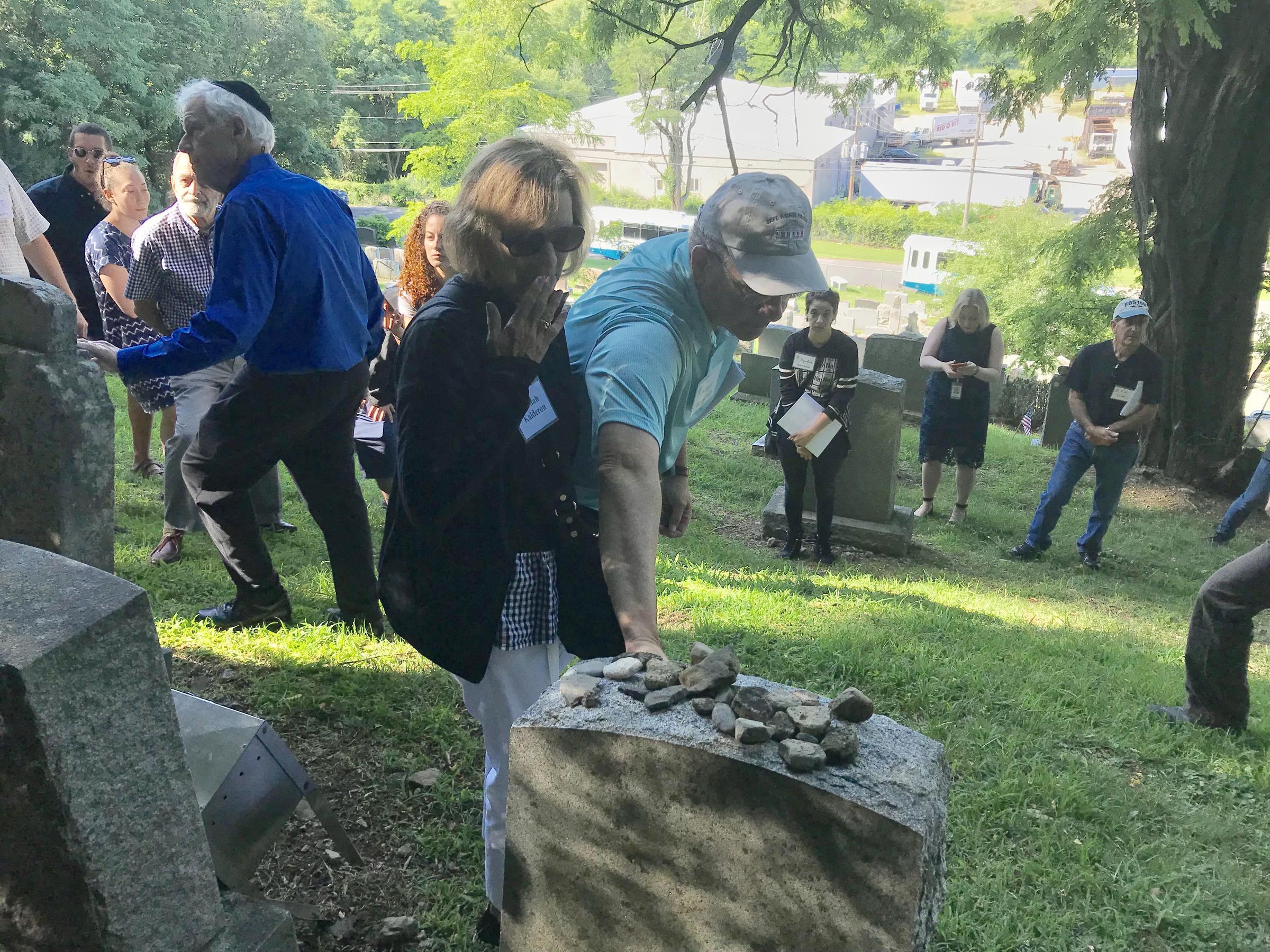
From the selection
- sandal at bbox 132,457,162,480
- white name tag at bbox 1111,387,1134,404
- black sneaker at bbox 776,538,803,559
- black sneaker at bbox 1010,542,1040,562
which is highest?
white name tag at bbox 1111,387,1134,404

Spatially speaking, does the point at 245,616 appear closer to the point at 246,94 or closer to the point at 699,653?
the point at 246,94

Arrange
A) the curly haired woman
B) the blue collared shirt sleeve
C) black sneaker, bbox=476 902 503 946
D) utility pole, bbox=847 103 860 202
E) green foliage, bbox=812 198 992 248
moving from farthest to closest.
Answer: utility pole, bbox=847 103 860 202
green foliage, bbox=812 198 992 248
the curly haired woman
the blue collared shirt sleeve
black sneaker, bbox=476 902 503 946

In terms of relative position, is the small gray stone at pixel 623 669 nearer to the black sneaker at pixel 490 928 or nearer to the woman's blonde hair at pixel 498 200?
the woman's blonde hair at pixel 498 200

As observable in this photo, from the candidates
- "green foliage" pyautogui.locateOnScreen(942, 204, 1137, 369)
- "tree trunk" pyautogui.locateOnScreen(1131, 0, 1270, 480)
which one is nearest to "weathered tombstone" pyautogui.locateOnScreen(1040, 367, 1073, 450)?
"tree trunk" pyautogui.locateOnScreen(1131, 0, 1270, 480)

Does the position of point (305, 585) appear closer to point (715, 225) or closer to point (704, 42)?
point (715, 225)

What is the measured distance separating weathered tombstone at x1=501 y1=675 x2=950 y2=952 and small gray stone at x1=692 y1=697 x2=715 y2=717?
13 millimetres

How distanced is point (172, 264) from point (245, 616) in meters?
1.66

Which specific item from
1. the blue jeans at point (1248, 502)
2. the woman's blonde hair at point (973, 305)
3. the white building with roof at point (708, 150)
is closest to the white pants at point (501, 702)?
the woman's blonde hair at point (973, 305)

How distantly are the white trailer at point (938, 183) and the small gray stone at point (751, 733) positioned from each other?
5917cm

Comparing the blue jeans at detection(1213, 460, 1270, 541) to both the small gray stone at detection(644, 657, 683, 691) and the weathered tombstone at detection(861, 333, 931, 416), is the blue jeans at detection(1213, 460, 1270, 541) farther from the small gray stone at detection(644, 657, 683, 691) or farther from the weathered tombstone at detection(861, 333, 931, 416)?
the small gray stone at detection(644, 657, 683, 691)

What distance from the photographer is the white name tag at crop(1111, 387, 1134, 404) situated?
6.90m

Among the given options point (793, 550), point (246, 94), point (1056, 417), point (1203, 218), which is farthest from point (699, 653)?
point (1056, 417)

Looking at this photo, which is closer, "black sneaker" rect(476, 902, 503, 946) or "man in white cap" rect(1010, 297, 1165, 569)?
"black sneaker" rect(476, 902, 503, 946)

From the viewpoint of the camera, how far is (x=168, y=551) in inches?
187
